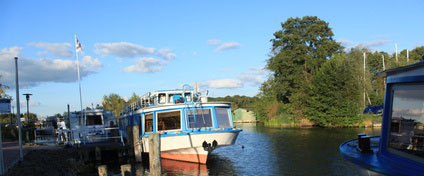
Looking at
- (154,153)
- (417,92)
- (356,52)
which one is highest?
(356,52)

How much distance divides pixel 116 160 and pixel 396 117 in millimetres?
18690

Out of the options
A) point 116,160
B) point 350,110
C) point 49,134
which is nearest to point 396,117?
point 116,160

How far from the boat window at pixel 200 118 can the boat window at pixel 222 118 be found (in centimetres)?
45

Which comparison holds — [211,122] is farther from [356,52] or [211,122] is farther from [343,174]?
[356,52]

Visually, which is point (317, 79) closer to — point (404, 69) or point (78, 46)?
point (78, 46)

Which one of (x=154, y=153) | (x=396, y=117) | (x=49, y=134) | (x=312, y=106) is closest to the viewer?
(x=396, y=117)

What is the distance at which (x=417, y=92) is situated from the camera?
6.85 meters

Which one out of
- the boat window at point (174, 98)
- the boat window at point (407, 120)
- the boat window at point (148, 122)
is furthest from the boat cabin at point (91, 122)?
the boat window at point (407, 120)

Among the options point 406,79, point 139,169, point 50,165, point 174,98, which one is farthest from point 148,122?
point 406,79

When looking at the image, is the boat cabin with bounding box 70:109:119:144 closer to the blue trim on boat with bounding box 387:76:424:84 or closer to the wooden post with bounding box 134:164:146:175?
the wooden post with bounding box 134:164:146:175

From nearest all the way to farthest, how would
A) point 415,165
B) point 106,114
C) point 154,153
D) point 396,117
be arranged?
point 415,165 < point 396,117 < point 154,153 < point 106,114

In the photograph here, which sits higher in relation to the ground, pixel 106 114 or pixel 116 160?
pixel 106 114

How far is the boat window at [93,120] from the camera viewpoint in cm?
2641

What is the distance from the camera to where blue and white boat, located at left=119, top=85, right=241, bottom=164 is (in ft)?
59.5
